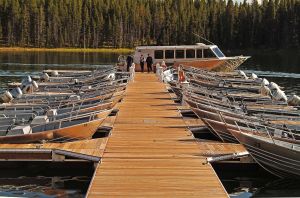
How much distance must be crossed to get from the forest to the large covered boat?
7904 centimetres

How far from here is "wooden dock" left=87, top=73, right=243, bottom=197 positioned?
1212cm

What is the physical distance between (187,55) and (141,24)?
313 ft

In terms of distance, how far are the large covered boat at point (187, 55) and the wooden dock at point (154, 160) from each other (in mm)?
22319

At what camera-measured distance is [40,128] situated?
18.0 m

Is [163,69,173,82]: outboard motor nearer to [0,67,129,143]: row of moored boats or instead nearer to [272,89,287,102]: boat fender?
[0,67,129,143]: row of moored boats

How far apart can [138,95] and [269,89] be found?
808 centimetres

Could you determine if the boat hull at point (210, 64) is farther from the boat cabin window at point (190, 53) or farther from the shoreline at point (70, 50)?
the shoreline at point (70, 50)

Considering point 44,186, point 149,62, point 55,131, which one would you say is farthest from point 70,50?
point 44,186

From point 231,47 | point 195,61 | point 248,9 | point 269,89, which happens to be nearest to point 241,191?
point 269,89

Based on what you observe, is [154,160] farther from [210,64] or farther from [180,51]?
[210,64]

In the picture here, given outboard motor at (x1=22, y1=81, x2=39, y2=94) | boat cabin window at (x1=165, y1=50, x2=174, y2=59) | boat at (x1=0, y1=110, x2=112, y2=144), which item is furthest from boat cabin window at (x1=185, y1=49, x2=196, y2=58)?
boat at (x1=0, y1=110, x2=112, y2=144)

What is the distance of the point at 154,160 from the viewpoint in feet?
48.1

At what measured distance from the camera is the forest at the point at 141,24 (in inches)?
4921

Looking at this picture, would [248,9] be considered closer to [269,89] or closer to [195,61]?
[195,61]
